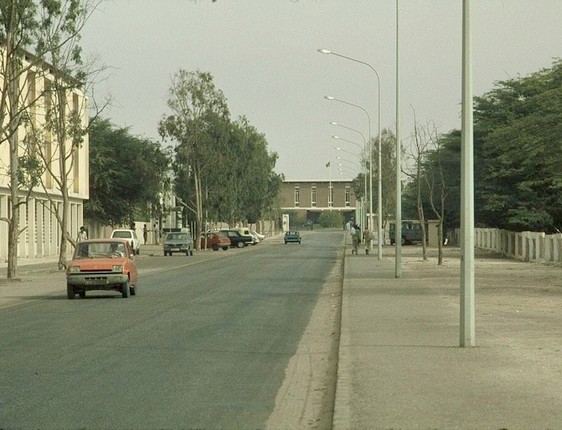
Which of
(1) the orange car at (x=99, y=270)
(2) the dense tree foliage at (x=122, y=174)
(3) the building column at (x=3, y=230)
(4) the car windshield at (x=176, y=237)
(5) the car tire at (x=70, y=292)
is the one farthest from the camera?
(2) the dense tree foliage at (x=122, y=174)

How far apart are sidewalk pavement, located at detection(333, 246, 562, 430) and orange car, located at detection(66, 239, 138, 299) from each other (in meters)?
5.77

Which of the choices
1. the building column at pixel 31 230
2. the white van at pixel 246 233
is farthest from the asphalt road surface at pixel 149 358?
the white van at pixel 246 233

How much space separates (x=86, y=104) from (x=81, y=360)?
54548 mm

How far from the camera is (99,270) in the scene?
1238 inches

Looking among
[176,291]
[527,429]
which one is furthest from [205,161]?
[527,429]

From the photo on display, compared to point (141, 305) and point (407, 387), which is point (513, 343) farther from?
point (141, 305)

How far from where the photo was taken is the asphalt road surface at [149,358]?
11.5m

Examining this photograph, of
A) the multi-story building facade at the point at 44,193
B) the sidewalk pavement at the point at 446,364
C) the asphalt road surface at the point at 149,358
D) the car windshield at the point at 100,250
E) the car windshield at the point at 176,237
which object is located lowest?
the asphalt road surface at the point at 149,358

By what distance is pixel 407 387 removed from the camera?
1259 centimetres

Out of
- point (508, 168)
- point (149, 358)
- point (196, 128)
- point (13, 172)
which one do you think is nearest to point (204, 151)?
point (196, 128)

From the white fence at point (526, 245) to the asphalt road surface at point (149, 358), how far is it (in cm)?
2310

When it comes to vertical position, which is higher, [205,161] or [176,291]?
[205,161]

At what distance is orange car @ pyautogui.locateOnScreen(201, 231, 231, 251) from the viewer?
99562 mm

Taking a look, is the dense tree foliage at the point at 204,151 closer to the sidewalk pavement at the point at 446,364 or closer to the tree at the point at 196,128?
the tree at the point at 196,128
